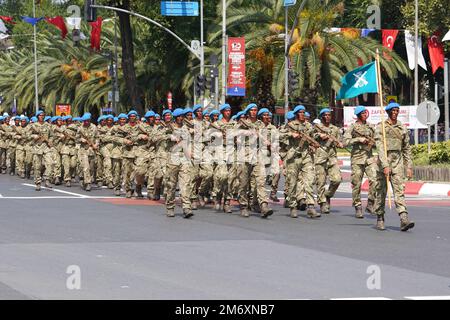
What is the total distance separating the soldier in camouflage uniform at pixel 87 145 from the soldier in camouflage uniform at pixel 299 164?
29.4 ft

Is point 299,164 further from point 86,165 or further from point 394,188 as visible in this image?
point 86,165

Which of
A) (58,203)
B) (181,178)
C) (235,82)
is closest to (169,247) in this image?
(181,178)

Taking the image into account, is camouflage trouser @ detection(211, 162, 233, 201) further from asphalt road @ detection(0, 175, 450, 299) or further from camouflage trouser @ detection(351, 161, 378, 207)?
camouflage trouser @ detection(351, 161, 378, 207)

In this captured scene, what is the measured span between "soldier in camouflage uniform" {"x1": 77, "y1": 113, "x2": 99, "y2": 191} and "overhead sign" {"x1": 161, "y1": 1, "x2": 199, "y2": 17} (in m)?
13.6

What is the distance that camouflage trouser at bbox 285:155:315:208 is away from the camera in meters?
20.0

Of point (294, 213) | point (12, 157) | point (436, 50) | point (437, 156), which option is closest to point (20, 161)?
point (12, 157)

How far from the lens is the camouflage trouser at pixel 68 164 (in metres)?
29.7

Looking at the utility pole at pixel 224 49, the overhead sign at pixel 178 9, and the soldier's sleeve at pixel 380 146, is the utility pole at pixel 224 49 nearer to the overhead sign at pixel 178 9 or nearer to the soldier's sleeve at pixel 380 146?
the overhead sign at pixel 178 9

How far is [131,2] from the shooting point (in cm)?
5191

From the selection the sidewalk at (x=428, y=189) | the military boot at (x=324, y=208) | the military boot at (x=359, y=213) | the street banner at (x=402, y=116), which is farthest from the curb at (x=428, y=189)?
A: the street banner at (x=402, y=116)

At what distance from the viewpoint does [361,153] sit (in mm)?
20406
